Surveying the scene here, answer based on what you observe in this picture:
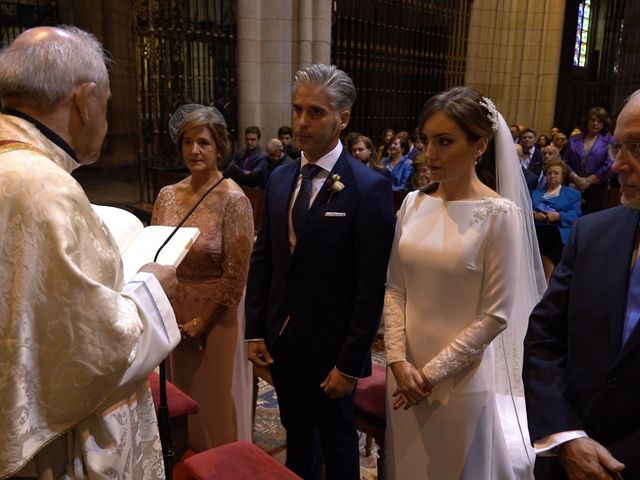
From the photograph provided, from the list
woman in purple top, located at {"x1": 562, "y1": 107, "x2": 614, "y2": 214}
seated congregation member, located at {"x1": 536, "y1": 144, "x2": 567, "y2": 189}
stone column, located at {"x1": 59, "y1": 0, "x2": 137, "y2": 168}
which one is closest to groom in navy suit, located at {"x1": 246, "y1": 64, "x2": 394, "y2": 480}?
seated congregation member, located at {"x1": 536, "y1": 144, "x2": 567, "y2": 189}

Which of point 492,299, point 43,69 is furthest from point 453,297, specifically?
point 43,69

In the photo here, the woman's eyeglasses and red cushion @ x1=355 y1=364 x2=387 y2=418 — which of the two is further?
red cushion @ x1=355 y1=364 x2=387 y2=418

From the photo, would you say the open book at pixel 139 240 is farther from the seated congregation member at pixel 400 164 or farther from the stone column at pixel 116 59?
the stone column at pixel 116 59

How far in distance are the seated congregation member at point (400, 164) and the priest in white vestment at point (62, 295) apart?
4.95 meters

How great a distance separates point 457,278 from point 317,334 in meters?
0.55

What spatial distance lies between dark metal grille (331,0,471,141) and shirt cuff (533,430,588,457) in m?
8.90

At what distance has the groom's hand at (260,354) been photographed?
2.21 m

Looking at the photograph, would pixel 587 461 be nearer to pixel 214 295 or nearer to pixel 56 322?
pixel 56 322

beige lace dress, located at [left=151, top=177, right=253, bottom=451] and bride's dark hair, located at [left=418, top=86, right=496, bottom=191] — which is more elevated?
bride's dark hair, located at [left=418, top=86, right=496, bottom=191]

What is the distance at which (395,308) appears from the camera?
6.81 ft

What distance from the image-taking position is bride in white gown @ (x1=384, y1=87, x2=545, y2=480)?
1.89 m

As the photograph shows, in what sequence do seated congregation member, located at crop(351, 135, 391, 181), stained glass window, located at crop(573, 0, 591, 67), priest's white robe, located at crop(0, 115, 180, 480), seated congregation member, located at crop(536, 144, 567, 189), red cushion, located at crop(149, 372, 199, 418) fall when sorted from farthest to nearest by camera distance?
stained glass window, located at crop(573, 0, 591, 67) → seated congregation member, located at crop(351, 135, 391, 181) → seated congregation member, located at crop(536, 144, 567, 189) → red cushion, located at crop(149, 372, 199, 418) → priest's white robe, located at crop(0, 115, 180, 480)

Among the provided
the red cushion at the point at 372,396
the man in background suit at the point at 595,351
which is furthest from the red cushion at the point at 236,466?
the man in background suit at the point at 595,351

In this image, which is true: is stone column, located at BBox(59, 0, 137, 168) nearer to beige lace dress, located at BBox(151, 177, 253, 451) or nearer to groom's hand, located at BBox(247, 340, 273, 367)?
beige lace dress, located at BBox(151, 177, 253, 451)
